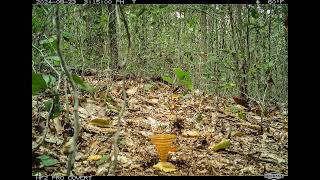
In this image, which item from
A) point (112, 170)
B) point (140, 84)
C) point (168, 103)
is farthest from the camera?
point (140, 84)

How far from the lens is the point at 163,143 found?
8.22ft

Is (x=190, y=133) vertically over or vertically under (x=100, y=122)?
under

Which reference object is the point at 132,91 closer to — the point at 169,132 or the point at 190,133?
the point at 169,132

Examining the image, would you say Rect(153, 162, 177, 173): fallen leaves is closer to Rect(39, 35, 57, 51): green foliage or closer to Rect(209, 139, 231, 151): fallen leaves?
Rect(209, 139, 231, 151): fallen leaves

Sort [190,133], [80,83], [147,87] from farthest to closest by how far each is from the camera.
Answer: [147,87]
[190,133]
[80,83]

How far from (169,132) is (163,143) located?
3.00ft

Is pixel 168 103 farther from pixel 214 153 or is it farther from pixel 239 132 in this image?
pixel 214 153

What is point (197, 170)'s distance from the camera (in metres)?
2.57

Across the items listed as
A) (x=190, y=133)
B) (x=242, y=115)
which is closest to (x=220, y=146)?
(x=190, y=133)

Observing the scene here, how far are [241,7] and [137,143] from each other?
236 centimetres

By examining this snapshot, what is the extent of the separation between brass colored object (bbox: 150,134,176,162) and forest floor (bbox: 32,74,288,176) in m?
0.10

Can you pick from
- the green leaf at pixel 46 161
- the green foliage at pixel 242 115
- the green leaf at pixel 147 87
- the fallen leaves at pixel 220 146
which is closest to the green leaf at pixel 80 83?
the green leaf at pixel 46 161
